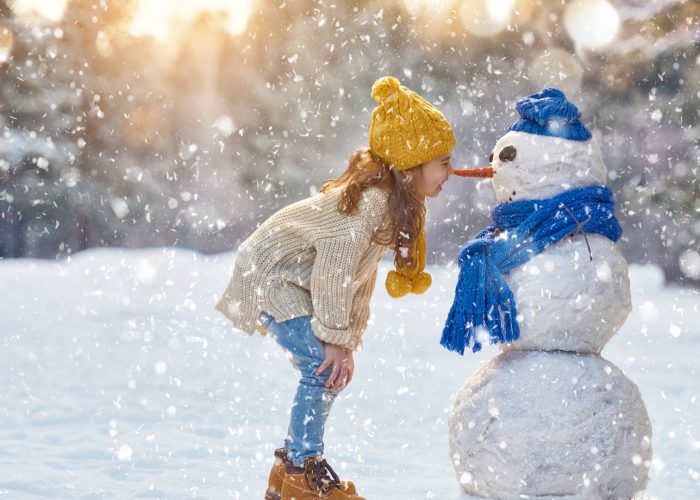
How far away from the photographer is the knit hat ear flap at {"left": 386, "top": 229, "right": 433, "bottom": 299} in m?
2.79

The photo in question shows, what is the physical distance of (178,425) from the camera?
440 cm

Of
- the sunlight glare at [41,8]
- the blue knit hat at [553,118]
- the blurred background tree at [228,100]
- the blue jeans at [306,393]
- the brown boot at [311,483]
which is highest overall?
the sunlight glare at [41,8]

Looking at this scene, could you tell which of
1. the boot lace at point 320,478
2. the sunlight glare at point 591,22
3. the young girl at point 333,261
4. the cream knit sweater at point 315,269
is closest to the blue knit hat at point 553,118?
the young girl at point 333,261

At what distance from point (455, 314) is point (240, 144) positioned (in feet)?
20.1

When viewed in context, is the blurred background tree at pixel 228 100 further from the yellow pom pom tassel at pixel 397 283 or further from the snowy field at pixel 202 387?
the yellow pom pom tassel at pixel 397 283

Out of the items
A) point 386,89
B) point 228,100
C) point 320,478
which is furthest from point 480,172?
point 228,100

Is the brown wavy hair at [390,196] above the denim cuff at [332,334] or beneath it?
above

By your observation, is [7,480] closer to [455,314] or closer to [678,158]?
[455,314]

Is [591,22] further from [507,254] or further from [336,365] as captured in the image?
[336,365]

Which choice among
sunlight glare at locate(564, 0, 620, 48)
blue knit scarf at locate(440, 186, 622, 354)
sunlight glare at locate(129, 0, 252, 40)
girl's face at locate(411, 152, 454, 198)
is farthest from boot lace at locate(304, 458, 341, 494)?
sunlight glare at locate(129, 0, 252, 40)

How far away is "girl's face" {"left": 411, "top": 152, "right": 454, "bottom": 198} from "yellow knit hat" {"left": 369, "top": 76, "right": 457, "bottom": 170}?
34mm

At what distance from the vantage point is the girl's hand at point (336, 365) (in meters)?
2.65

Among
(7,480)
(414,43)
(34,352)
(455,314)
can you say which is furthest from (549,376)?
(414,43)

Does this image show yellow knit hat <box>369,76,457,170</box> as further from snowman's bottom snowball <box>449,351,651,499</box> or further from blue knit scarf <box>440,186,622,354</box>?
snowman's bottom snowball <box>449,351,651,499</box>
